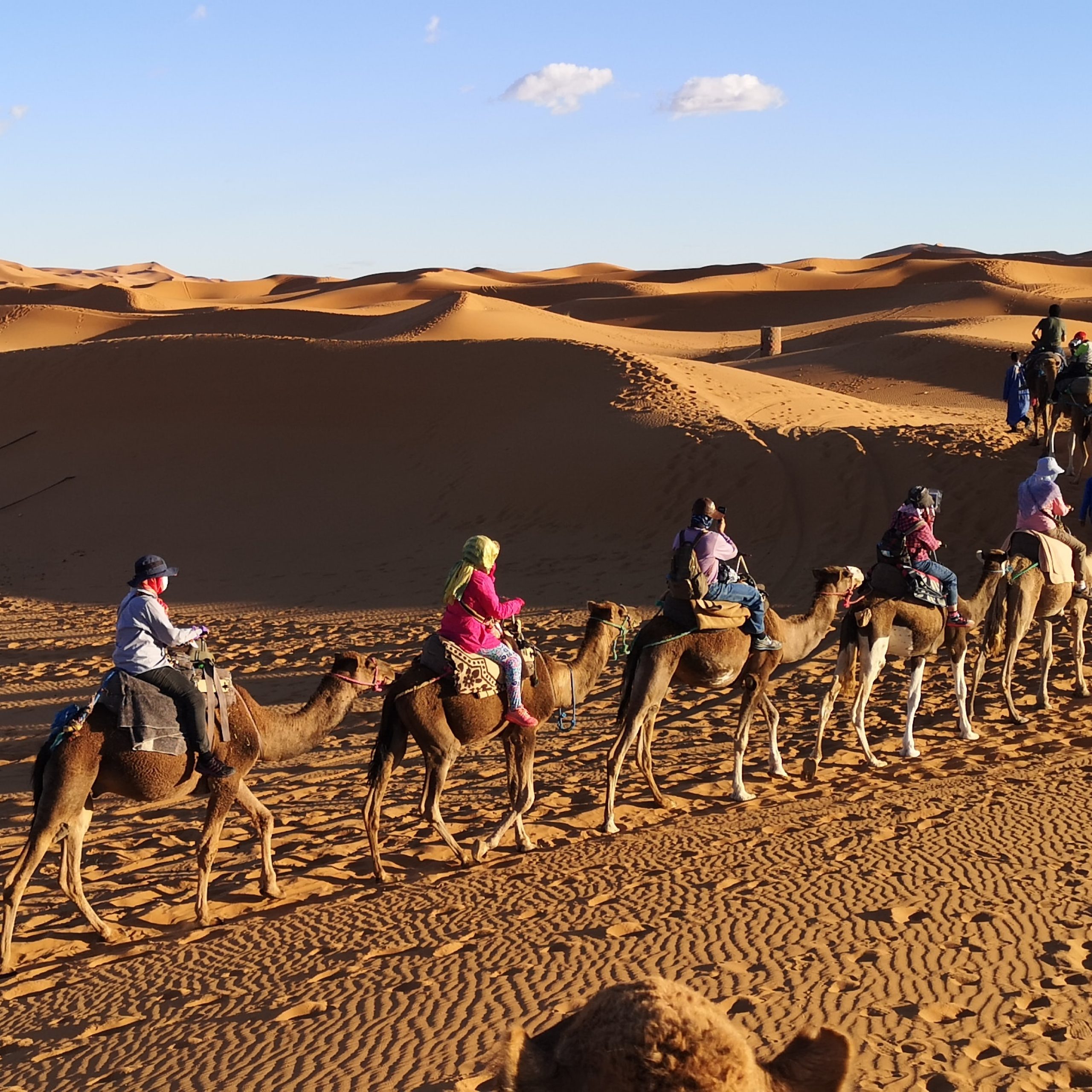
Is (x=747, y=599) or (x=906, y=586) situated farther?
(x=906, y=586)

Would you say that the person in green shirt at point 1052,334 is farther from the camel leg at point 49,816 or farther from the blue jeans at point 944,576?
the camel leg at point 49,816

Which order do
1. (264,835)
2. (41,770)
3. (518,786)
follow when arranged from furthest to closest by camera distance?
(518,786) < (264,835) < (41,770)

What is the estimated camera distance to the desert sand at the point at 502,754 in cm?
570

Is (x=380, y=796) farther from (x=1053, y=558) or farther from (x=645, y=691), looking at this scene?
(x=1053, y=558)

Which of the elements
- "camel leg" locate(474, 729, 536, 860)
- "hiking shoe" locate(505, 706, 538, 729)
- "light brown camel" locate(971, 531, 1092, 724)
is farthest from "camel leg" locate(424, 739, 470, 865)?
"light brown camel" locate(971, 531, 1092, 724)

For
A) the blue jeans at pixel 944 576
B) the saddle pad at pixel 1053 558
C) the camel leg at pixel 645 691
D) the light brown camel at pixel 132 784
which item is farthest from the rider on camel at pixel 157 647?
the saddle pad at pixel 1053 558

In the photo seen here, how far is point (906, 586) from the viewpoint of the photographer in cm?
1097

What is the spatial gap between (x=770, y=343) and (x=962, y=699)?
32.8m

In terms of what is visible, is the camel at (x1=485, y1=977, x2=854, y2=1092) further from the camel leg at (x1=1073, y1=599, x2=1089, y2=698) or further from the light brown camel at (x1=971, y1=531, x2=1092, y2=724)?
the camel leg at (x1=1073, y1=599, x2=1089, y2=698)

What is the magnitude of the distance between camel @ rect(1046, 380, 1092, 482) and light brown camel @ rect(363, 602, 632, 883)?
13.6 m

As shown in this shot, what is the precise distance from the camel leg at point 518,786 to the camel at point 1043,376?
1478 cm

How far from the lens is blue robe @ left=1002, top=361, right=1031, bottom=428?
22734 mm

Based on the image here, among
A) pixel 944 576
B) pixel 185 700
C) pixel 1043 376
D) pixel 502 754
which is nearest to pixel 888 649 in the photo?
pixel 944 576

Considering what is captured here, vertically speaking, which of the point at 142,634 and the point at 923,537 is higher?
the point at 142,634
